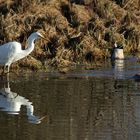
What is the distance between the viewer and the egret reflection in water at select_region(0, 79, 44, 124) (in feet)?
44.9

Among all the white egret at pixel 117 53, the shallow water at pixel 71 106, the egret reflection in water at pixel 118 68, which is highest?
the white egret at pixel 117 53

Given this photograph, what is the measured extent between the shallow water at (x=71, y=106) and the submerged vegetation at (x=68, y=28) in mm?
2968

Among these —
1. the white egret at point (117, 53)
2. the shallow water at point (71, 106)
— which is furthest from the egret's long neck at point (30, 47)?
the white egret at point (117, 53)

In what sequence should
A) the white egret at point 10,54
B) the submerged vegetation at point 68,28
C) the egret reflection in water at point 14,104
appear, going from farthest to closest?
the submerged vegetation at point 68,28
the white egret at point 10,54
the egret reflection in water at point 14,104

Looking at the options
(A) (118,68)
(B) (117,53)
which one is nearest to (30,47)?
(A) (118,68)

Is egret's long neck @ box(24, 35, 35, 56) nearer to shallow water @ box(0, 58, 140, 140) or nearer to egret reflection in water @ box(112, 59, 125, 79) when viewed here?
shallow water @ box(0, 58, 140, 140)

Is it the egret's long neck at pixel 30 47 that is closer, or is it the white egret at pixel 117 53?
the egret's long neck at pixel 30 47

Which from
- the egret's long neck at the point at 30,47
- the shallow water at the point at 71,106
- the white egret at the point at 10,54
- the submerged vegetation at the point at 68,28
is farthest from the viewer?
the submerged vegetation at the point at 68,28

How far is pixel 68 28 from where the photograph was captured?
88.9ft

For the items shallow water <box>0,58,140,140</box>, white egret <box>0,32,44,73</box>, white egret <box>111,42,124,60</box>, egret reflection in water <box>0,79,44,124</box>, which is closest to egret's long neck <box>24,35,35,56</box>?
white egret <box>0,32,44,73</box>

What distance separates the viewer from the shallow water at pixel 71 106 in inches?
480

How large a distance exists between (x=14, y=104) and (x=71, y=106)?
1.25 metres

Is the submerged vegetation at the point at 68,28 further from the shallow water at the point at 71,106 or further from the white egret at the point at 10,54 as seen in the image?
the shallow water at the point at 71,106

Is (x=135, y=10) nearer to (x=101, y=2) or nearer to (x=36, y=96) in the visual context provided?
(x=101, y=2)
